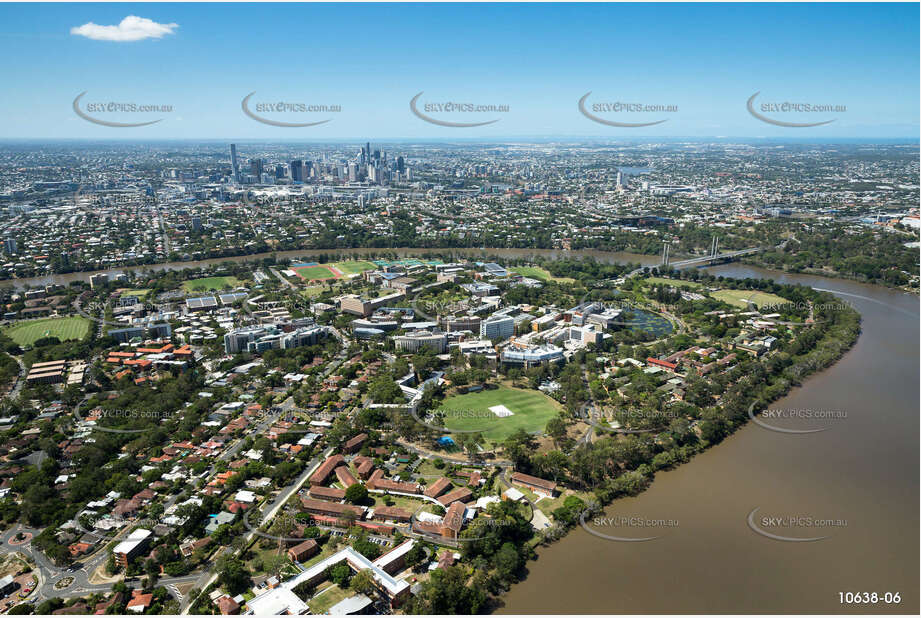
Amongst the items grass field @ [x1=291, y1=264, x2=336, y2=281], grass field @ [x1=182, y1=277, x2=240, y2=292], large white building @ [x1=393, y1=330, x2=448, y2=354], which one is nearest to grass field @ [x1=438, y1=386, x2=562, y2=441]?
large white building @ [x1=393, y1=330, x2=448, y2=354]

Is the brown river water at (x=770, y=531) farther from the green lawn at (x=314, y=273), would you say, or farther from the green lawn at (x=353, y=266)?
the green lawn at (x=353, y=266)

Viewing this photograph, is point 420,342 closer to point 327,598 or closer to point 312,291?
point 312,291

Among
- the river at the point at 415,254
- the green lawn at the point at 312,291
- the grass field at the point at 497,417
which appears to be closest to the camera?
the grass field at the point at 497,417

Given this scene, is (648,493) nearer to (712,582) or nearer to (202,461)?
(712,582)

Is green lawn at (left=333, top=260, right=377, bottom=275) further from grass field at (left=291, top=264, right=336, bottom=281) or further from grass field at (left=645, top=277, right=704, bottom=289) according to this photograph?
grass field at (left=645, top=277, right=704, bottom=289)

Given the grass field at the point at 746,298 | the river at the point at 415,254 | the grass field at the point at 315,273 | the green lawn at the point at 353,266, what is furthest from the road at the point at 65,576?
the river at the point at 415,254

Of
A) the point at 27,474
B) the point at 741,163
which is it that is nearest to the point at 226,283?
the point at 27,474

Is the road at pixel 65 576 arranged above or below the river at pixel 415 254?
below

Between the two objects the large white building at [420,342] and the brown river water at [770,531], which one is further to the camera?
the large white building at [420,342]
